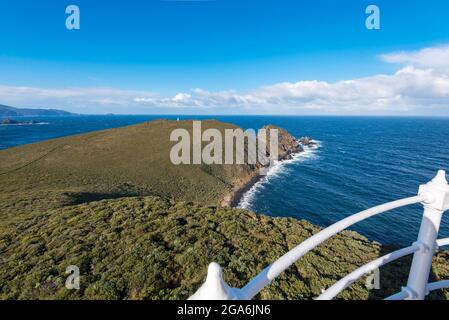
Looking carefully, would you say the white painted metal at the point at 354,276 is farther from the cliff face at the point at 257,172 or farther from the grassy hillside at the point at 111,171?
the cliff face at the point at 257,172

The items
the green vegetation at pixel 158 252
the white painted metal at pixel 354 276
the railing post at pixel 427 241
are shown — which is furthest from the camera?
the green vegetation at pixel 158 252

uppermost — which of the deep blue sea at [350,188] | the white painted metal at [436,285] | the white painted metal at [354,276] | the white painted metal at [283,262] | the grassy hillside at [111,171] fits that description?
the white painted metal at [283,262]

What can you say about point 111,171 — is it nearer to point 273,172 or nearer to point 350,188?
point 273,172

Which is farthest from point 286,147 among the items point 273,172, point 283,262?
point 283,262

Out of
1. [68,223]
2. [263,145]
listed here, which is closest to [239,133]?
[263,145]

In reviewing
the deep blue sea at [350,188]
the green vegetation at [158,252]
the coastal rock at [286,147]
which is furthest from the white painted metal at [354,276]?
the coastal rock at [286,147]
